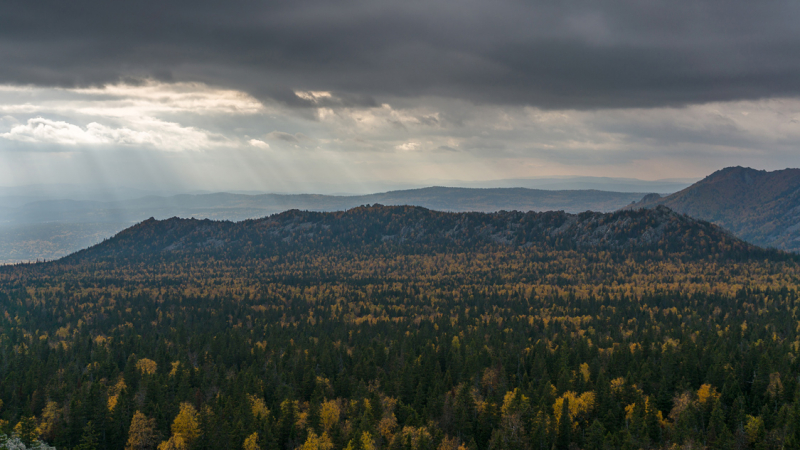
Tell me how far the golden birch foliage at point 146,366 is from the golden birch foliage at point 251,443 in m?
57.9

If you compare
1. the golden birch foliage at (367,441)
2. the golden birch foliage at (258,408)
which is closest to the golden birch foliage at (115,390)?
the golden birch foliage at (258,408)

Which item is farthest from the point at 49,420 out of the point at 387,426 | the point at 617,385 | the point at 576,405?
the point at 617,385

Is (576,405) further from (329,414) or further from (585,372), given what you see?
(329,414)

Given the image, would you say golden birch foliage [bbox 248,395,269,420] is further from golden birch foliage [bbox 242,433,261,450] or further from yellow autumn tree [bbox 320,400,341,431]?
yellow autumn tree [bbox 320,400,341,431]

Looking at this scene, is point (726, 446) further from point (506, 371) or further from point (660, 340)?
point (660, 340)

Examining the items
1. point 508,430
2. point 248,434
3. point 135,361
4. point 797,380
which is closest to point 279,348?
point 135,361

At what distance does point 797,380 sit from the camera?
13300 centimetres

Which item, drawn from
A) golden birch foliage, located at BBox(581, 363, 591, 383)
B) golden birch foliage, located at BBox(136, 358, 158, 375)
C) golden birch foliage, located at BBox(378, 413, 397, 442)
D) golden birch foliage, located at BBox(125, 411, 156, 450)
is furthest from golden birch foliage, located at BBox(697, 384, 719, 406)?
golden birch foliage, located at BBox(136, 358, 158, 375)

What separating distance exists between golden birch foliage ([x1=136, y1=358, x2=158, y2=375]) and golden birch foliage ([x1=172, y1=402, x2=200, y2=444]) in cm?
3911

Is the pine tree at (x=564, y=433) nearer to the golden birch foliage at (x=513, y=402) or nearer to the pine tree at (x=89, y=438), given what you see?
the golden birch foliage at (x=513, y=402)

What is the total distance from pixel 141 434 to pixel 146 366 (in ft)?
146

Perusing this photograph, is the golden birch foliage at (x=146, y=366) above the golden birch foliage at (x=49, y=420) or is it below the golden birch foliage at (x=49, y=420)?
above

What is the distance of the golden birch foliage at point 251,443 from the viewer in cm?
11394

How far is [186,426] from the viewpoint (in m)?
122
